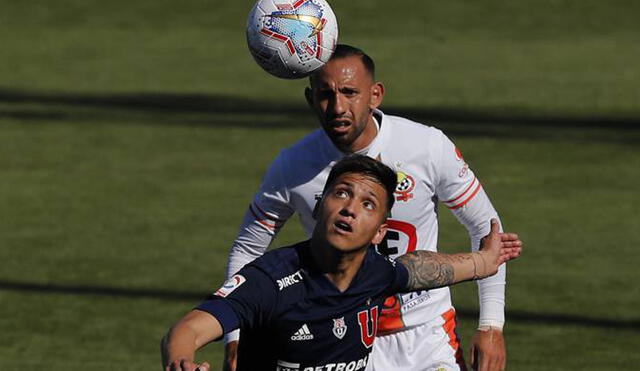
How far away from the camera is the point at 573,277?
47.8 feet

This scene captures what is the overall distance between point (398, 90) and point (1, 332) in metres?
15.7

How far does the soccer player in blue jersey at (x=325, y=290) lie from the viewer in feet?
19.9

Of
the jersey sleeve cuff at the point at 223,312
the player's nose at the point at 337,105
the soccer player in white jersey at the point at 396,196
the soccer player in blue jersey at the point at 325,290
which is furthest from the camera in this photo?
the soccer player in white jersey at the point at 396,196

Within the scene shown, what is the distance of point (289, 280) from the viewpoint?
620 centimetres

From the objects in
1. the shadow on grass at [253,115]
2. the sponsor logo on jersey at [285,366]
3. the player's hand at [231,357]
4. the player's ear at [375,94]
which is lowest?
the shadow on grass at [253,115]

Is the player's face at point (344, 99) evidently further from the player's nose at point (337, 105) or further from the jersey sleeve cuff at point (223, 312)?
the jersey sleeve cuff at point (223, 312)

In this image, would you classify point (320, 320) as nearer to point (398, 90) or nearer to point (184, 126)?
point (184, 126)

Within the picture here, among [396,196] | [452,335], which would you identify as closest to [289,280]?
[396,196]

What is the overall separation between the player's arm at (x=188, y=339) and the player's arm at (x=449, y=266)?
4.34ft

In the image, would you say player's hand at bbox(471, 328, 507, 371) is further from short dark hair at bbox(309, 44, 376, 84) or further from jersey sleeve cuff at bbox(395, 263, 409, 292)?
short dark hair at bbox(309, 44, 376, 84)

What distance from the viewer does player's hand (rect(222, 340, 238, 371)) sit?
23.6ft

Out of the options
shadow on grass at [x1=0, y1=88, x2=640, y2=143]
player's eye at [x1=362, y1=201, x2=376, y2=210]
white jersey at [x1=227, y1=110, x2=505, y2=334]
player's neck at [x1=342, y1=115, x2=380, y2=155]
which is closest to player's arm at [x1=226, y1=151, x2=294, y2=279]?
white jersey at [x1=227, y1=110, x2=505, y2=334]

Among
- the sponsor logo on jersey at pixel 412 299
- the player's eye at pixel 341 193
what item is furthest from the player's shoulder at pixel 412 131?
the player's eye at pixel 341 193

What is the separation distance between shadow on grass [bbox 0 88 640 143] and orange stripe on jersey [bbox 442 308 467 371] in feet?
48.1
